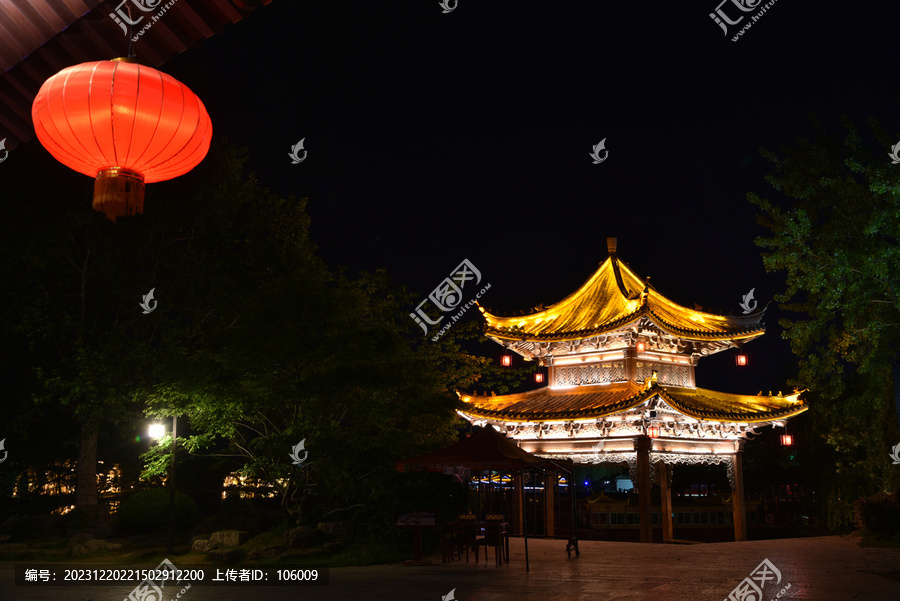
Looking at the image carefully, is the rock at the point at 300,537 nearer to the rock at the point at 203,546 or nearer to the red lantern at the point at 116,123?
the rock at the point at 203,546

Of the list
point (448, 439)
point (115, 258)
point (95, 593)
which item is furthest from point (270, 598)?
point (115, 258)

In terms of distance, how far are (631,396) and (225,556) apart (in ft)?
34.6

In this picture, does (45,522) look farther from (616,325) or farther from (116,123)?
(116,123)

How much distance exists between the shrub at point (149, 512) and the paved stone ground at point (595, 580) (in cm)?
440

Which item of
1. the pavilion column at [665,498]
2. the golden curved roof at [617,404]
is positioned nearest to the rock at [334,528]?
the golden curved roof at [617,404]

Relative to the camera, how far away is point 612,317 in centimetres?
2130

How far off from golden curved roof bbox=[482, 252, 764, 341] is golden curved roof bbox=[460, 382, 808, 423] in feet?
5.41

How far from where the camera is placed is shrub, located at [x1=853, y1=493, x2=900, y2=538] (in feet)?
55.4

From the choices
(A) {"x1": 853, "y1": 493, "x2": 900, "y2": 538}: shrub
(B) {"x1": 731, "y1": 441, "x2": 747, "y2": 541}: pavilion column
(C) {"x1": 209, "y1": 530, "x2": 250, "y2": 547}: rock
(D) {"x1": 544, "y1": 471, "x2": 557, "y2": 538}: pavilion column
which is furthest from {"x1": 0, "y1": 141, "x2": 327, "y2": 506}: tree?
(A) {"x1": 853, "y1": 493, "x2": 900, "y2": 538}: shrub

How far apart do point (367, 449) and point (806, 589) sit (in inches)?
314

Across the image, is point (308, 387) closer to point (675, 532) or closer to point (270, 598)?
point (270, 598)

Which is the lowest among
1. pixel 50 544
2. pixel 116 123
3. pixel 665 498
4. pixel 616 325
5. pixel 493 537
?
pixel 50 544

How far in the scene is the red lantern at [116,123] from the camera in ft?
17.4

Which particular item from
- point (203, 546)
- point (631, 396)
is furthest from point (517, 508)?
point (203, 546)
